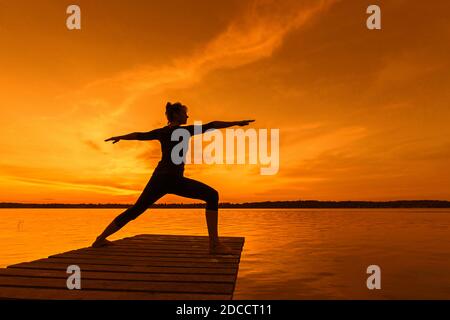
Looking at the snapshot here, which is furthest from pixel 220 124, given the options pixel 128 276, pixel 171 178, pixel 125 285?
pixel 125 285

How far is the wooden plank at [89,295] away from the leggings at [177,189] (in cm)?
296

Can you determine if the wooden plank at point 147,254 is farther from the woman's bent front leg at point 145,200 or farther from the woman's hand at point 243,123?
the woman's hand at point 243,123

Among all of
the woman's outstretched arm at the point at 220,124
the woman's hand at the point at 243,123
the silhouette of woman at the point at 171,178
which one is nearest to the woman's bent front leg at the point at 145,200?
the silhouette of woman at the point at 171,178

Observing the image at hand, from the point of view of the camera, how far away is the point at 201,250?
924 centimetres

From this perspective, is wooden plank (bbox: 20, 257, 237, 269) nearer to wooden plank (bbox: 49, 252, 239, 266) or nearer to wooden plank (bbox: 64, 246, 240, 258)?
wooden plank (bbox: 49, 252, 239, 266)

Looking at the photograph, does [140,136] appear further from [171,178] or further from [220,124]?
[220,124]

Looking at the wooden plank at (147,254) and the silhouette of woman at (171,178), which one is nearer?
the silhouette of woman at (171,178)

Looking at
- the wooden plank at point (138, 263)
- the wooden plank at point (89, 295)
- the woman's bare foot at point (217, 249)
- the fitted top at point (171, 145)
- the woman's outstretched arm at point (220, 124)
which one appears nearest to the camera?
the wooden plank at point (89, 295)

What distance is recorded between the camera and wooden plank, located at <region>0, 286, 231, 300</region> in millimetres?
4711

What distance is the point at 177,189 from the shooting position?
7.88 meters

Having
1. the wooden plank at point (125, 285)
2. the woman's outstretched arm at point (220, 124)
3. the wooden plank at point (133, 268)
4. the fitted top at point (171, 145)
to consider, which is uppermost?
the woman's outstretched arm at point (220, 124)

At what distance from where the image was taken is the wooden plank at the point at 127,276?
19.0 ft

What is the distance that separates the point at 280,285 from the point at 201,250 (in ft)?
9.49
